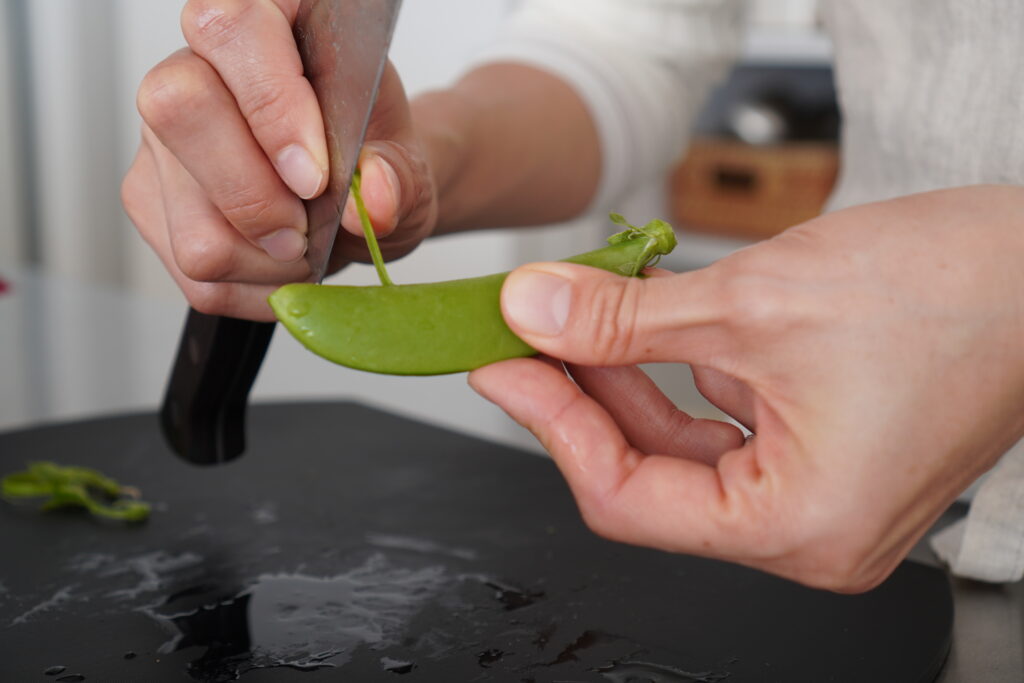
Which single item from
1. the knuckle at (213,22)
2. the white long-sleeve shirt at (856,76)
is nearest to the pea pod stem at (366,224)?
the knuckle at (213,22)

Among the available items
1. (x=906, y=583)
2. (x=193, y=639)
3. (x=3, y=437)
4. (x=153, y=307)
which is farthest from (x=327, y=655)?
(x=153, y=307)

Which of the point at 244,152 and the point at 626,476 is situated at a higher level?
the point at 244,152

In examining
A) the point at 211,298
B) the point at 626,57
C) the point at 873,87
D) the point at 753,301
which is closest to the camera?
the point at 753,301

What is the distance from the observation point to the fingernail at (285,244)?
0.67 m

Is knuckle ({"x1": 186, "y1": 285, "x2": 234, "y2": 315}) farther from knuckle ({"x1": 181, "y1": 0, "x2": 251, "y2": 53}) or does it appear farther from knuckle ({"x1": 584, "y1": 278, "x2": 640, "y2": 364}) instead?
knuckle ({"x1": 584, "y1": 278, "x2": 640, "y2": 364})

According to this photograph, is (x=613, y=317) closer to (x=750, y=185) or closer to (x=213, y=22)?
(x=213, y=22)

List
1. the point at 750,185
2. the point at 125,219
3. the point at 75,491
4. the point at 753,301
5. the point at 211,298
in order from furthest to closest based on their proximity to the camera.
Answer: the point at 125,219 < the point at 750,185 < the point at 75,491 < the point at 211,298 < the point at 753,301

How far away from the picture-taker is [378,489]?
36.0 inches

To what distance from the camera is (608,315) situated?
524mm

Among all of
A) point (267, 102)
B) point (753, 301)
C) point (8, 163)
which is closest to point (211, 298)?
point (267, 102)

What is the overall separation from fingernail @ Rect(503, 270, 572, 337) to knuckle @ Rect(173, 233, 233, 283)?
23cm

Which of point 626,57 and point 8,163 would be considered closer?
point 626,57

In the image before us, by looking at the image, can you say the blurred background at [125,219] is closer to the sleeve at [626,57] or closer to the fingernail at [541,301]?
the sleeve at [626,57]

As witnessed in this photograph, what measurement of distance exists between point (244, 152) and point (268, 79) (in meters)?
0.05
